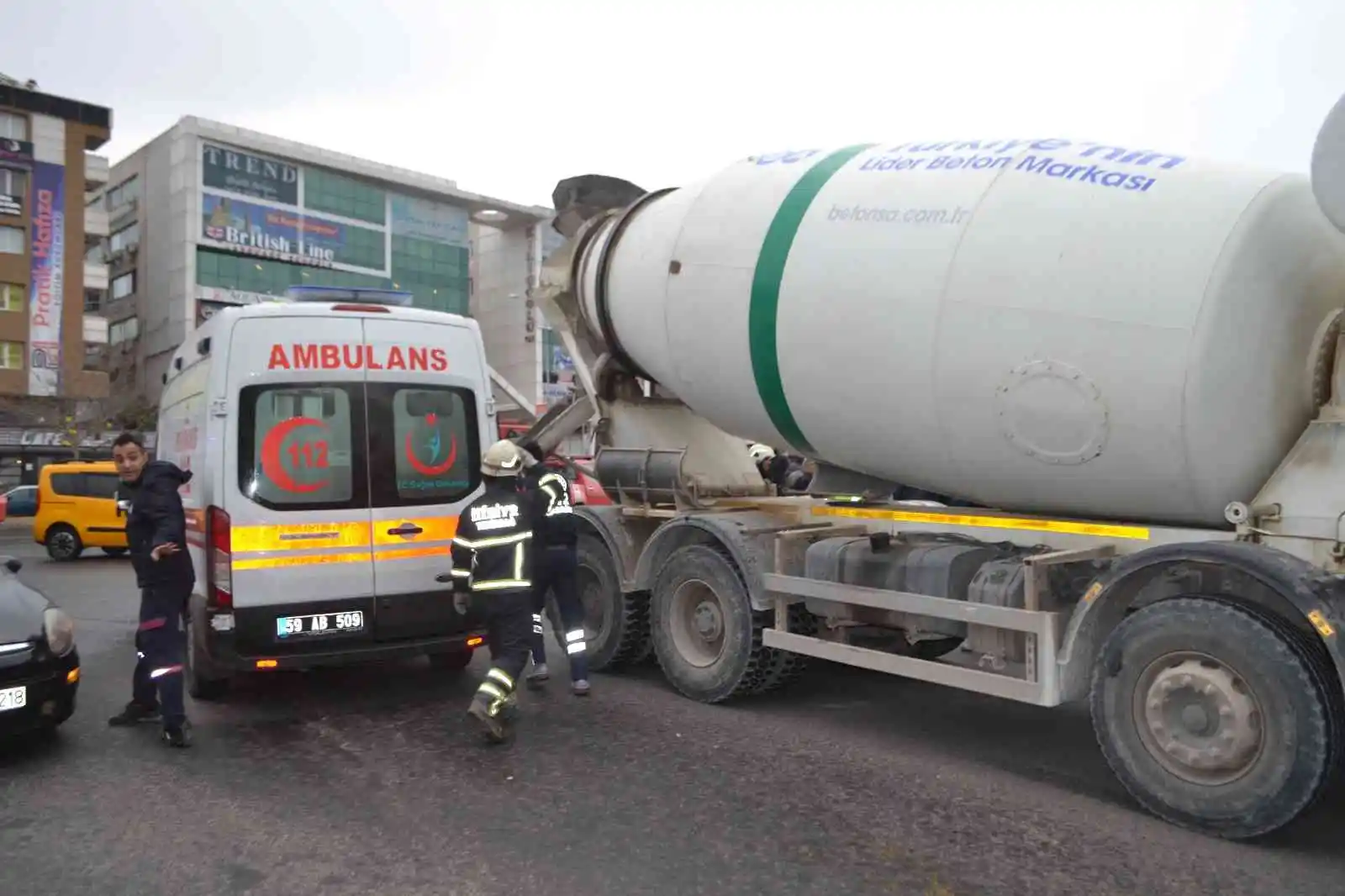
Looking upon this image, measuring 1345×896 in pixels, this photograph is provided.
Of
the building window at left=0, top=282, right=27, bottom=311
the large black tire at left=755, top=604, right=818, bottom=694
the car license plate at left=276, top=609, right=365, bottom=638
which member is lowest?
the large black tire at left=755, top=604, right=818, bottom=694

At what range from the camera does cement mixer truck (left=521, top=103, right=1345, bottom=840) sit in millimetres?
4148

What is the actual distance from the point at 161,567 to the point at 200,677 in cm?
111

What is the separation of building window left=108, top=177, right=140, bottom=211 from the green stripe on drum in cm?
5812

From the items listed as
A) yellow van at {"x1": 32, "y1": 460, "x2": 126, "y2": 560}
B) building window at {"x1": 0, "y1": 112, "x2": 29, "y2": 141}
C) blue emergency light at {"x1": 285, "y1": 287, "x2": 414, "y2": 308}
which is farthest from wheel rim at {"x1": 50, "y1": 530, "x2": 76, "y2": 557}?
building window at {"x1": 0, "y1": 112, "x2": 29, "y2": 141}

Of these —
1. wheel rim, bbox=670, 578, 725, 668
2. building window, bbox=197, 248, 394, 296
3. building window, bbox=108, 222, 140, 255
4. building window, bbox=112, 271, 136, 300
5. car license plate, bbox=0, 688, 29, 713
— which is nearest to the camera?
car license plate, bbox=0, 688, 29, 713

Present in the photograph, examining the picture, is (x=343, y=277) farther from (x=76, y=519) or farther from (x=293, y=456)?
(x=293, y=456)

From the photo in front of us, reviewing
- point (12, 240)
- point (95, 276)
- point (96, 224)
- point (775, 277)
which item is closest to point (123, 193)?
point (96, 224)

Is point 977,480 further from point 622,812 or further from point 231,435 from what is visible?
point 231,435

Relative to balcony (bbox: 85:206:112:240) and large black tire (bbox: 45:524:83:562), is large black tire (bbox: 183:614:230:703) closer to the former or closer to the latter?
large black tire (bbox: 45:524:83:562)

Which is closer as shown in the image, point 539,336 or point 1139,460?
point 1139,460

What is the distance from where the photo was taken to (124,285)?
2189 inches

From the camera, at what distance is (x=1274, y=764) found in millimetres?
3932

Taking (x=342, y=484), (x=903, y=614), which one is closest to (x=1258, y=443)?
(x=903, y=614)

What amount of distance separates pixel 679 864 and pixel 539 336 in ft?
202
